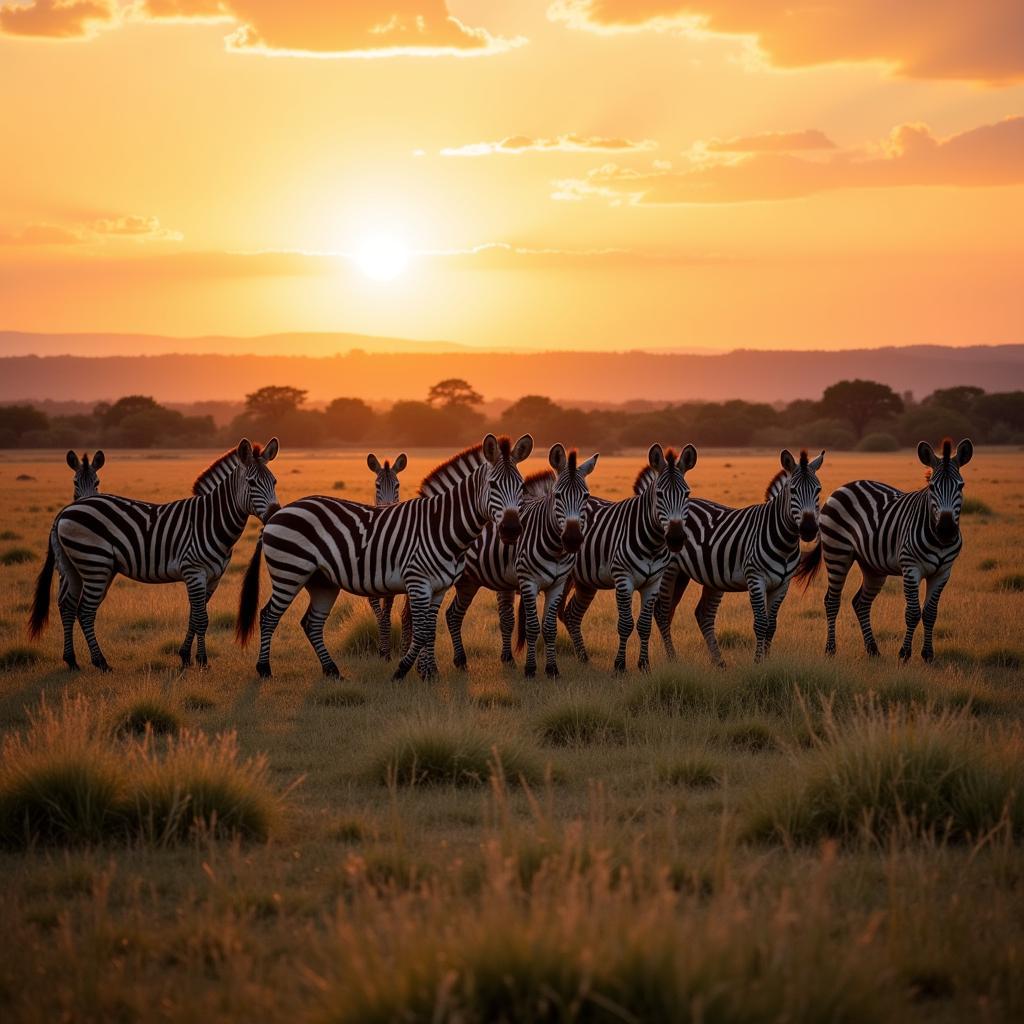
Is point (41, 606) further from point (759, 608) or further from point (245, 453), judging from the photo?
point (759, 608)

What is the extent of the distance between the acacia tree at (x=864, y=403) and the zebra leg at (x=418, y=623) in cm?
9054

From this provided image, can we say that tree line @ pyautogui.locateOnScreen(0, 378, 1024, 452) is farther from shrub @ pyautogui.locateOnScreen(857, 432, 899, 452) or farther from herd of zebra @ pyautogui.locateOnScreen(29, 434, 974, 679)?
herd of zebra @ pyautogui.locateOnScreen(29, 434, 974, 679)

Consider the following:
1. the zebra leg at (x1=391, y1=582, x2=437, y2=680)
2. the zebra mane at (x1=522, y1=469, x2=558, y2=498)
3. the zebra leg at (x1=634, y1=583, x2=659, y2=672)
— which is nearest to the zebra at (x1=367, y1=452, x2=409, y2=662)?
the zebra leg at (x1=391, y1=582, x2=437, y2=680)

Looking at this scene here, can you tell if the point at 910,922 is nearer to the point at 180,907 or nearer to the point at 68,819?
the point at 180,907

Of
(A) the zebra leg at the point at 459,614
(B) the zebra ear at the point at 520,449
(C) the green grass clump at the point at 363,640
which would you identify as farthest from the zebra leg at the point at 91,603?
(B) the zebra ear at the point at 520,449

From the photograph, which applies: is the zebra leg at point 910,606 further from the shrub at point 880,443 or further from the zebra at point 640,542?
the shrub at point 880,443

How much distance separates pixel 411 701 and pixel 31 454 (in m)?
79.1

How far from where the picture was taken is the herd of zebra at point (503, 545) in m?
12.4

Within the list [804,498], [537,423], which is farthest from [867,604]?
[537,423]

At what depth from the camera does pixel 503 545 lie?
1329cm

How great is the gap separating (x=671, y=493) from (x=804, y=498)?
1319 millimetres

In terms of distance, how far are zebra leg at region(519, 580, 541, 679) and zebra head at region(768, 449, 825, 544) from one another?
9.02 ft

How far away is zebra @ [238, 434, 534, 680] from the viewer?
1238 centimetres

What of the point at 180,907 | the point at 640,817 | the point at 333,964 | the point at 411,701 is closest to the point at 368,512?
the point at 411,701
